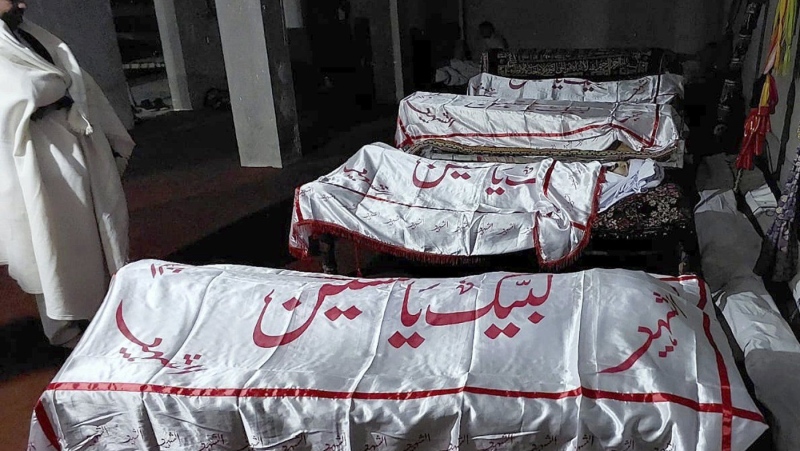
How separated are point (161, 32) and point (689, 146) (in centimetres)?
648

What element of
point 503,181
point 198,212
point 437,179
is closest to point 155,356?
point 437,179

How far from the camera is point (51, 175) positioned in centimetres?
302

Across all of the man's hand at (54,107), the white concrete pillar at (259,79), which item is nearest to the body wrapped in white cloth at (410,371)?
the man's hand at (54,107)

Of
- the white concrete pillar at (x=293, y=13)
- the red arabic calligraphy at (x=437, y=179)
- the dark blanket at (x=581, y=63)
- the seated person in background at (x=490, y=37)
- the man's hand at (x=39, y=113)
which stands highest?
the white concrete pillar at (x=293, y=13)

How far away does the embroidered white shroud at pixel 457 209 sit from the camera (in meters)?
3.35

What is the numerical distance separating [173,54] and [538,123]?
18.2ft

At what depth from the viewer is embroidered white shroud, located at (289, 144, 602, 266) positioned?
3.35 meters

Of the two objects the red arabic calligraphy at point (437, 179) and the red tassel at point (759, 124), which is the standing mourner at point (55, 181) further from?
the red tassel at point (759, 124)

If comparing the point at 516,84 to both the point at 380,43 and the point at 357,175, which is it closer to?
the point at 380,43

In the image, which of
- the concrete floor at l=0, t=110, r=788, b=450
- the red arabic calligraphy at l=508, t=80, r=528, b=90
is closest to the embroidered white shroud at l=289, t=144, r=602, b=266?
the concrete floor at l=0, t=110, r=788, b=450

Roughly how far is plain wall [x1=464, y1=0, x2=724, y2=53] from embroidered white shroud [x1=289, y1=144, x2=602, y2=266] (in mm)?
5052

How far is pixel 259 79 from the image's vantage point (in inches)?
227

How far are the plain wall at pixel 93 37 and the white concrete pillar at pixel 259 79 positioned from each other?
218 centimetres

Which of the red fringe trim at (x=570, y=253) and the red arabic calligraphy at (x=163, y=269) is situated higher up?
the red arabic calligraphy at (x=163, y=269)
